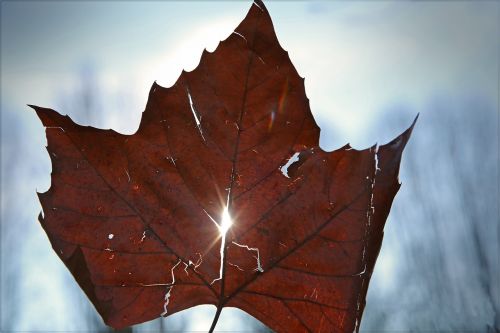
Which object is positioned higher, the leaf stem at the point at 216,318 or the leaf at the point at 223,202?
the leaf at the point at 223,202

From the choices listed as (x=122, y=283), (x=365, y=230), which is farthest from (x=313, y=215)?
(x=122, y=283)

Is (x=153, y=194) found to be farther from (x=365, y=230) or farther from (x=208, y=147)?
(x=365, y=230)

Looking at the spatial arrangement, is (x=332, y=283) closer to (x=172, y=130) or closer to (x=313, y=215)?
(x=313, y=215)

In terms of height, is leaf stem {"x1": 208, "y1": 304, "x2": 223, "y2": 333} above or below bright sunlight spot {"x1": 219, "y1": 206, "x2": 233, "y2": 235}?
below

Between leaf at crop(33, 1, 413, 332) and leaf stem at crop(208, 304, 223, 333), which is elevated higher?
leaf at crop(33, 1, 413, 332)

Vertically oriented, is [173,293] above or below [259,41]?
below

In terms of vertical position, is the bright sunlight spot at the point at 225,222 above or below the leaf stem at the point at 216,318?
above

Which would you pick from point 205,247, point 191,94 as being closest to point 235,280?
point 205,247
